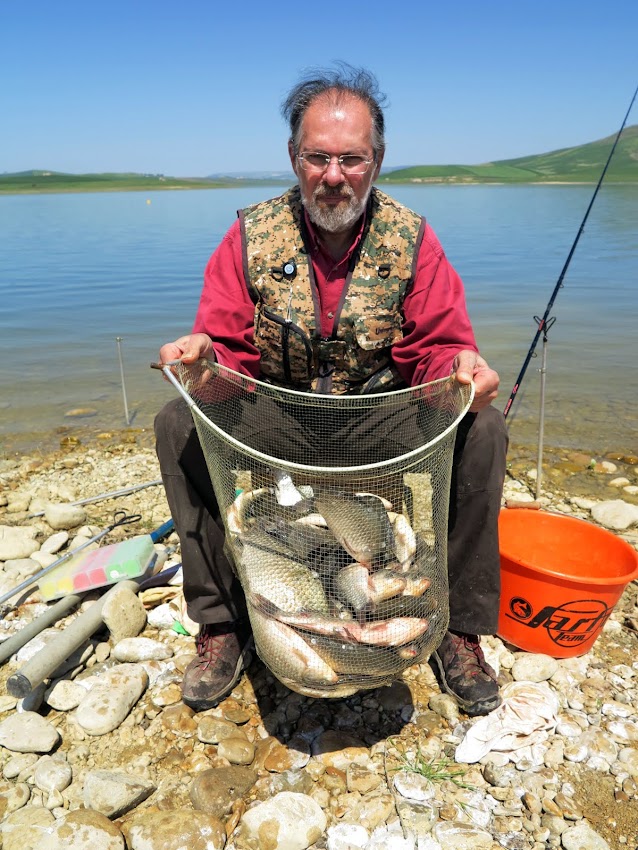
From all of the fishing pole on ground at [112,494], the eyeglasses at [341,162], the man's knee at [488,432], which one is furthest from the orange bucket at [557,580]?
the fishing pole on ground at [112,494]

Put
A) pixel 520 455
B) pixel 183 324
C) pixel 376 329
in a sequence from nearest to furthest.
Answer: pixel 376 329
pixel 520 455
pixel 183 324

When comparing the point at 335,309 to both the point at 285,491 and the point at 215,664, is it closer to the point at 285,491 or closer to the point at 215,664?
the point at 285,491

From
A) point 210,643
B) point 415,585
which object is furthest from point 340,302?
point 210,643

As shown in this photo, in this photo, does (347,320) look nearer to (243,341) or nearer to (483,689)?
(243,341)

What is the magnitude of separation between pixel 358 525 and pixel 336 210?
5.63 ft

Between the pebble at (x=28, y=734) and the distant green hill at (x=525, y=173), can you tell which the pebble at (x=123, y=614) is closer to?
the pebble at (x=28, y=734)

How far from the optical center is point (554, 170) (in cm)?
14012

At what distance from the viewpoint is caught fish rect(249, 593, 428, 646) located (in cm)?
266

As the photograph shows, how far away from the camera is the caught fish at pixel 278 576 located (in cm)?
278

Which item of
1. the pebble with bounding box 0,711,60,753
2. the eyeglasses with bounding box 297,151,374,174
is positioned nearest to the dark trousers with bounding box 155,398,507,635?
the pebble with bounding box 0,711,60,753

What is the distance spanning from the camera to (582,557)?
4113mm

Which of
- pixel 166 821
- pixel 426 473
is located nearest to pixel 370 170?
pixel 426 473

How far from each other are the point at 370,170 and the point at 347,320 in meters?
0.77

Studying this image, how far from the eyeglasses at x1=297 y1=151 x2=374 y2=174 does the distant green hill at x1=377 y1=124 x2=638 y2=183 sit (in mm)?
110711
